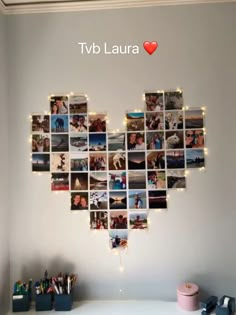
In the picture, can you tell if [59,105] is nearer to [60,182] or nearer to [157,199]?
[60,182]

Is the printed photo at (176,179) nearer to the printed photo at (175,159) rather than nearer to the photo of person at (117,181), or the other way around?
the printed photo at (175,159)

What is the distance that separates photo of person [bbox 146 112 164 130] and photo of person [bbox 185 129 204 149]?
147 millimetres

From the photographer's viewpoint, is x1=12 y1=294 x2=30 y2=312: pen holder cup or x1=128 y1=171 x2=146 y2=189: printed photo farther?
x1=128 y1=171 x2=146 y2=189: printed photo

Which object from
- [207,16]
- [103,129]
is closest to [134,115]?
[103,129]

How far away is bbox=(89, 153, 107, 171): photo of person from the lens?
182 centimetres

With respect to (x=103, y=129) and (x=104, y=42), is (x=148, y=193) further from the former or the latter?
(x=104, y=42)

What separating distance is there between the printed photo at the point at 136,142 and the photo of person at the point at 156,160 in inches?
2.4

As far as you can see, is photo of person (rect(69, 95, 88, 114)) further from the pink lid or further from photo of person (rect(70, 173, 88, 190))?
the pink lid

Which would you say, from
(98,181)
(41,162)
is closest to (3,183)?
(41,162)

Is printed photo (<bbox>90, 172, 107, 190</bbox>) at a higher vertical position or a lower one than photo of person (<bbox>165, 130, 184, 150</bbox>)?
lower

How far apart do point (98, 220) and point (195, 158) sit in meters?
0.62

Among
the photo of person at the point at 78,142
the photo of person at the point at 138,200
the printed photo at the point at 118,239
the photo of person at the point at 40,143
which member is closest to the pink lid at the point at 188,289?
the printed photo at the point at 118,239

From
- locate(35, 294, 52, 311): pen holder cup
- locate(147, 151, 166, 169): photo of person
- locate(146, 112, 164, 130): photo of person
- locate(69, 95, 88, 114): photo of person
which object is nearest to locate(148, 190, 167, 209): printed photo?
locate(147, 151, 166, 169): photo of person

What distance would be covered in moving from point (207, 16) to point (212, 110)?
507 mm
